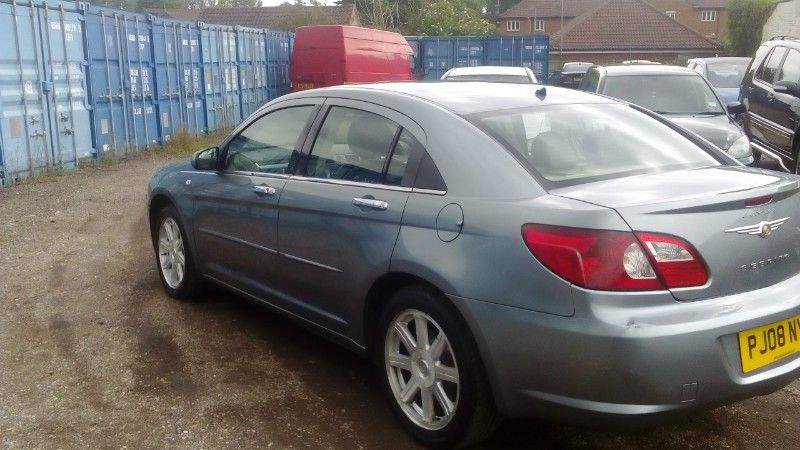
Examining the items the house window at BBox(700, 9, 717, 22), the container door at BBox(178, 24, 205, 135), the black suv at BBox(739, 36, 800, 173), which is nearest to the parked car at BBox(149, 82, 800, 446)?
the black suv at BBox(739, 36, 800, 173)

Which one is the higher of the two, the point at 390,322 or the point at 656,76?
the point at 656,76

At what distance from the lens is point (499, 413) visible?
3439mm

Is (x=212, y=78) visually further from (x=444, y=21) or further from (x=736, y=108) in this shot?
(x=444, y=21)

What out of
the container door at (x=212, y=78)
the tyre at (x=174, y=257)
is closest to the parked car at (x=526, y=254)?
the tyre at (x=174, y=257)

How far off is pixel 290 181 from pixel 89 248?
406 centimetres

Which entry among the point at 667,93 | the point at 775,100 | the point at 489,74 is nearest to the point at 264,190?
the point at 667,93

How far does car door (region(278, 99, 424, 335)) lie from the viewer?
3922 mm

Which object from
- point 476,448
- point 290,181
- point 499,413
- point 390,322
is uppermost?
point 290,181

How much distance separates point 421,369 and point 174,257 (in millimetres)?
2965

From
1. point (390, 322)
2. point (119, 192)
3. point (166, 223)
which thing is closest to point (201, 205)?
point (166, 223)

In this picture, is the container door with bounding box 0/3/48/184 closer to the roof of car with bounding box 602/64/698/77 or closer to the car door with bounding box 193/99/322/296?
the car door with bounding box 193/99/322/296

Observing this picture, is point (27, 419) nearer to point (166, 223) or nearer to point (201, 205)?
Answer: point (201, 205)

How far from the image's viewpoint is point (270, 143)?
517cm

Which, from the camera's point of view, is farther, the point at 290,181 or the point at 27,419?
the point at 290,181
